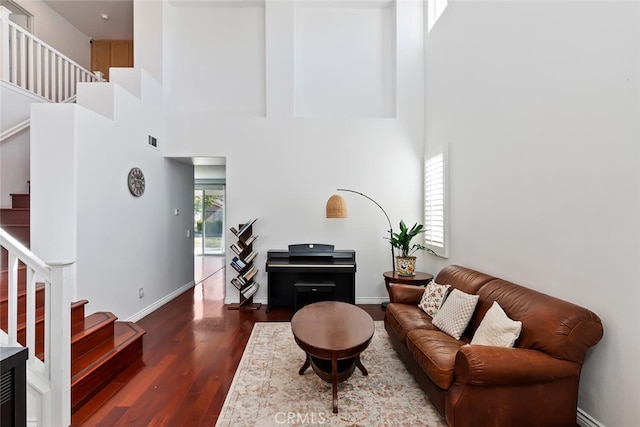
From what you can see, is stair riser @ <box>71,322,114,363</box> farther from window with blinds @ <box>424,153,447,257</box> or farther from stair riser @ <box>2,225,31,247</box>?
window with blinds @ <box>424,153,447,257</box>

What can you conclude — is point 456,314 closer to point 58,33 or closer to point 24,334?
point 24,334

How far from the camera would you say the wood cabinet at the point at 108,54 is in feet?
19.0

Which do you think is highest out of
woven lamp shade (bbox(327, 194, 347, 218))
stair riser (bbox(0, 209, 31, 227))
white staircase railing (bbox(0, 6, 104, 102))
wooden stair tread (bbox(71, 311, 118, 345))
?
white staircase railing (bbox(0, 6, 104, 102))

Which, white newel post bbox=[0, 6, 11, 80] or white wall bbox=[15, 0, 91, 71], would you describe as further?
white wall bbox=[15, 0, 91, 71]

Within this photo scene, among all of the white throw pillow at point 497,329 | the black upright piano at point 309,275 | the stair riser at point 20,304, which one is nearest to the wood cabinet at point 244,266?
the black upright piano at point 309,275

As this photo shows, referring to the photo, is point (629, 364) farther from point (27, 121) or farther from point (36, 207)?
point (27, 121)

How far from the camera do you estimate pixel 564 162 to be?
6.33 ft

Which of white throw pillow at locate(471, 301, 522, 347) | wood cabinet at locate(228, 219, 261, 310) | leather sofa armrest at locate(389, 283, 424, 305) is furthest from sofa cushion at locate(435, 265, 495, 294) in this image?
wood cabinet at locate(228, 219, 261, 310)

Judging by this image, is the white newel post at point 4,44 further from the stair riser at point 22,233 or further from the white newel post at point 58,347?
the white newel post at point 58,347

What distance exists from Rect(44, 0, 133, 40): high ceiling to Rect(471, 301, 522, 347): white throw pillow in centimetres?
712

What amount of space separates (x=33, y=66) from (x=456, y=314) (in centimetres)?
603

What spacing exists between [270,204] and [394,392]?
3.03 meters

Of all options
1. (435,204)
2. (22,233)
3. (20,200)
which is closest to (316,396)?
(435,204)

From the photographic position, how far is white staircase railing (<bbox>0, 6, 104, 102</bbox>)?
11.0ft
